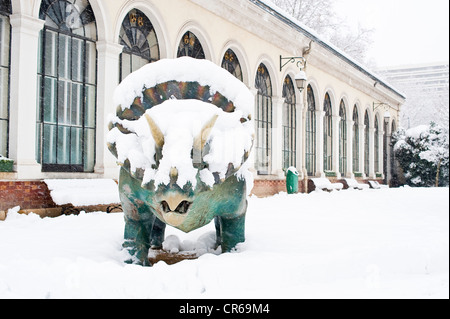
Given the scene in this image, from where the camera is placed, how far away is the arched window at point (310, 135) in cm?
1811

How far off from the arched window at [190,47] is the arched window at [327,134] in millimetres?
9111

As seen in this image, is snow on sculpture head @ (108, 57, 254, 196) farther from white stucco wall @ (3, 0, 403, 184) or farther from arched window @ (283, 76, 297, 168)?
arched window @ (283, 76, 297, 168)

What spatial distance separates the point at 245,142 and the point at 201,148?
0.58 meters

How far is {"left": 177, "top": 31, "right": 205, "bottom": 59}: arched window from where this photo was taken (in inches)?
440

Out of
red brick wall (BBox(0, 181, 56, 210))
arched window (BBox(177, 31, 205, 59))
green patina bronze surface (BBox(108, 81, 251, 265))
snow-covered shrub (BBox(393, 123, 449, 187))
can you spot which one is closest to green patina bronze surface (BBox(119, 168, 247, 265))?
green patina bronze surface (BBox(108, 81, 251, 265))

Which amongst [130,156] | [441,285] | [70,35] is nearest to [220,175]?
[130,156]

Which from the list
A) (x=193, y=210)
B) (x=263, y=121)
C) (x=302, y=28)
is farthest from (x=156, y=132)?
(x=302, y=28)

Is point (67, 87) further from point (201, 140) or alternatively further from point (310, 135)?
point (310, 135)

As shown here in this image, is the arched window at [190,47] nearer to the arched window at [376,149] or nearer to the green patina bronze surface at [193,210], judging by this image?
the green patina bronze surface at [193,210]

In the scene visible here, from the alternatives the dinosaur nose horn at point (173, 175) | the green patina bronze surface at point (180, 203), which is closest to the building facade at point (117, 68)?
the green patina bronze surface at point (180, 203)

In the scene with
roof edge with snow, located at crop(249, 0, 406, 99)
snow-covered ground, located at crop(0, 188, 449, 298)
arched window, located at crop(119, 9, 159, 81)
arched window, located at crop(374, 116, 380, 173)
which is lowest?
snow-covered ground, located at crop(0, 188, 449, 298)

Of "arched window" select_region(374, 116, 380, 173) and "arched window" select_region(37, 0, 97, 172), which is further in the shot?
"arched window" select_region(374, 116, 380, 173)

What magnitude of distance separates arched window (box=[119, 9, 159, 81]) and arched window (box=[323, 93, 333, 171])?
1090 cm

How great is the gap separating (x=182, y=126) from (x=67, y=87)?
583 cm
